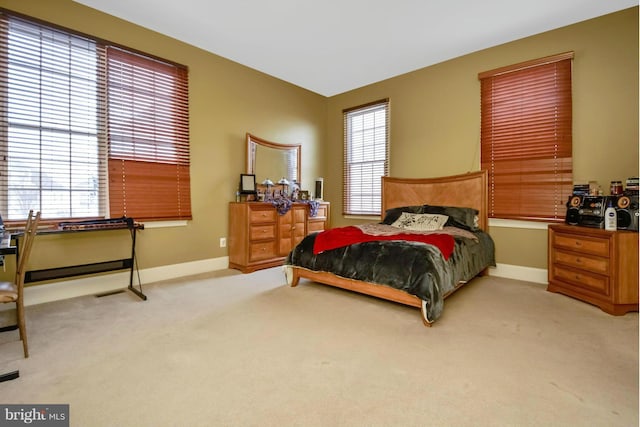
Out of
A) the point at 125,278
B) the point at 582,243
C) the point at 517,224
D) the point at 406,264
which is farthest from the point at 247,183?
the point at 582,243

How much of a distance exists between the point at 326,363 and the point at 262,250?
2.45 meters

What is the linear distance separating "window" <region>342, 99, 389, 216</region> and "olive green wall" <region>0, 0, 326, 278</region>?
101cm

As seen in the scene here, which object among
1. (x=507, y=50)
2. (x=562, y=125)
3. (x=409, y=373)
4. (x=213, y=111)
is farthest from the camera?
(x=213, y=111)

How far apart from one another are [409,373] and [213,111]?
376 centimetres

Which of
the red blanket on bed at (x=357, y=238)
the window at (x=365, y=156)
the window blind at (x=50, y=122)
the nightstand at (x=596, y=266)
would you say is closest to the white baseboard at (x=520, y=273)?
the nightstand at (x=596, y=266)

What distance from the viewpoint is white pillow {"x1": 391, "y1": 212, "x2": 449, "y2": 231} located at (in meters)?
3.66

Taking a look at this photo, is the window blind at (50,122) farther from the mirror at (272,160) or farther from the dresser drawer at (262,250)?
the mirror at (272,160)

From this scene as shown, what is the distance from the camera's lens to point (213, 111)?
4.02m

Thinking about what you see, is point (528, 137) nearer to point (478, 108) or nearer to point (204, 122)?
point (478, 108)

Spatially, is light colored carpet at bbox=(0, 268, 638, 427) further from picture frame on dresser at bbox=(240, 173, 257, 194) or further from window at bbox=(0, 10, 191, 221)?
picture frame on dresser at bbox=(240, 173, 257, 194)

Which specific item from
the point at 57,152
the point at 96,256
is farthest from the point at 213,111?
the point at 96,256

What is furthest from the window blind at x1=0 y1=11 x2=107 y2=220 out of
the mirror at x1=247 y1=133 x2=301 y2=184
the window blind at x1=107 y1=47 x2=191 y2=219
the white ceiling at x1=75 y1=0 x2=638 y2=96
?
the mirror at x1=247 y1=133 x2=301 y2=184

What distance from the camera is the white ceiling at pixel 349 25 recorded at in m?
2.96

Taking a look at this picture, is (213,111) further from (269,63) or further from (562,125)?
(562,125)
